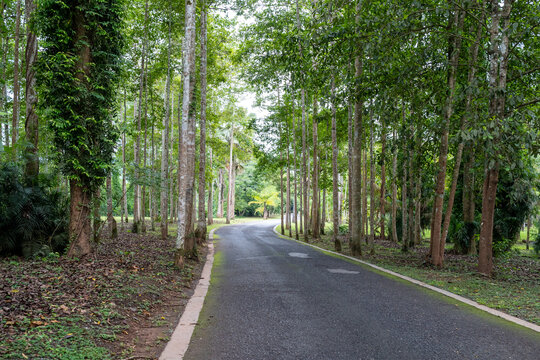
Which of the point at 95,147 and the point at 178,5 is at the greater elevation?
the point at 178,5

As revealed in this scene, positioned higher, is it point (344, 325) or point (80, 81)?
point (80, 81)

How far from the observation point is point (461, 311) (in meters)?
4.93

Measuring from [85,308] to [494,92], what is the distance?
7.52 m

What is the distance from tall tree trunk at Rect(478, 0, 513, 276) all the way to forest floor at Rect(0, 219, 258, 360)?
5946 mm

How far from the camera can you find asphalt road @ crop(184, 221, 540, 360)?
11.2ft

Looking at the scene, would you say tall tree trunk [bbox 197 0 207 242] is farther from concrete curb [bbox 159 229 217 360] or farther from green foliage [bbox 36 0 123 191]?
concrete curb [bbox 159 229 217 360]

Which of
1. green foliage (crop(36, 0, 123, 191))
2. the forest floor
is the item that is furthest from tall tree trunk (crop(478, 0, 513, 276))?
green foliage (crop(36, 0, 123, 191))

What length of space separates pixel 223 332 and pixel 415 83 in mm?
8410

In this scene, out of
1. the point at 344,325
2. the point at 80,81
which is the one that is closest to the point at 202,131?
the point at 80,81

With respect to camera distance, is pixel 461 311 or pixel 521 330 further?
pixel 461 311

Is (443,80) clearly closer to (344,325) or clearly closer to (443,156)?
(443,156)

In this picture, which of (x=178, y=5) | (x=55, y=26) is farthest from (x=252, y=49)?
(x=55, y=26)

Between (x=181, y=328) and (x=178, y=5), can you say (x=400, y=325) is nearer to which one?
(x=181, y=328)

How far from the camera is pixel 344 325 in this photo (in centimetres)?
417
